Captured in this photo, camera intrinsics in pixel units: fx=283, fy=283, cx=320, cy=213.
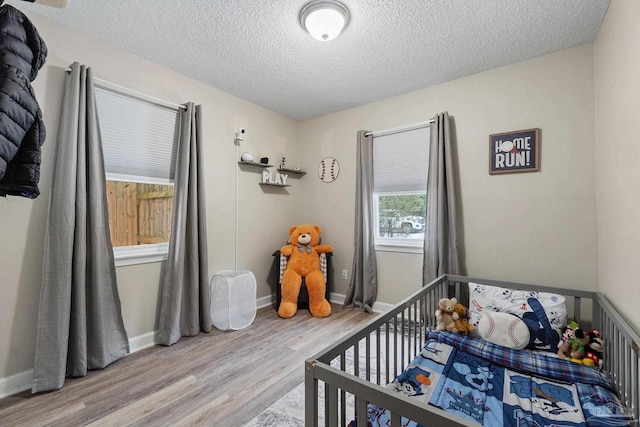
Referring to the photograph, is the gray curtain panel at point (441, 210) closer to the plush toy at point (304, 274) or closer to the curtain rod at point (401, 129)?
the curtain rod at point (401, 129)

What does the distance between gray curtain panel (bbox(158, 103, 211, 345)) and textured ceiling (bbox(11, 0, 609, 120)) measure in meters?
0.58

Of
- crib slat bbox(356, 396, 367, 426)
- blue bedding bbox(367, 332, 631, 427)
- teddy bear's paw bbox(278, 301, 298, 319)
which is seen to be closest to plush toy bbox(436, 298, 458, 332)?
blue bedding bbox(367, 332, 631, 427)

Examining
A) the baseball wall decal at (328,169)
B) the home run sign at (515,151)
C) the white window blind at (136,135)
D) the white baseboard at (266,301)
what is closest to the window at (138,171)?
the white window blind at (136,135)

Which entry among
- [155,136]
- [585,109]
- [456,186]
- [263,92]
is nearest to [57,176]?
[155,136]

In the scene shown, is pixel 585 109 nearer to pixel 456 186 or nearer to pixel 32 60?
pixel 456 186

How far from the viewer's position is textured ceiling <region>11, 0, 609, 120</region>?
5.66ft

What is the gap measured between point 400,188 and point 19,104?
2.76 metres

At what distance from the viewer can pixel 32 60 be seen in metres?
1.01

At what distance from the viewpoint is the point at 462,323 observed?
2002 mm

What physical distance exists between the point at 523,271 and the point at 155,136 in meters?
3.25

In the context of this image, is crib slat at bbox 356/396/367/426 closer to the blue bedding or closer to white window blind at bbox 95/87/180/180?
the blue bedding

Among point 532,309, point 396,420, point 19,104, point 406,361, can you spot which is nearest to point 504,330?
point 532,309

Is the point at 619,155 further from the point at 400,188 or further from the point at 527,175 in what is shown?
the point at 400,188

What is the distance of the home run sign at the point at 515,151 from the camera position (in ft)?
7.34
